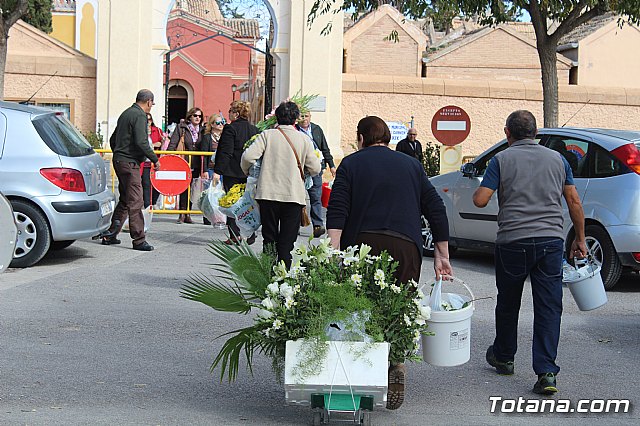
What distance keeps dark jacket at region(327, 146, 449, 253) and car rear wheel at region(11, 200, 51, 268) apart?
6117 millimetres

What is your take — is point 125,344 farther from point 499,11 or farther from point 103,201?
point 499,11

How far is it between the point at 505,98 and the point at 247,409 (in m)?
23.1

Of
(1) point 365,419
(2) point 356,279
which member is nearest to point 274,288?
(2) point 356,279

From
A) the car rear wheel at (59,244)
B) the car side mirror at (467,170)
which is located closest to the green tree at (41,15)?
the car rear wheel at (59,244)

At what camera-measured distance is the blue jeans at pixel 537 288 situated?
6828 millimetres

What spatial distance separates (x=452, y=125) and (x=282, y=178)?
12226mm

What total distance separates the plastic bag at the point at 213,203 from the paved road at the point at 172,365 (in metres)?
2.56

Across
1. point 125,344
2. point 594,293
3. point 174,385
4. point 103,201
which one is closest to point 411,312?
point 174,385

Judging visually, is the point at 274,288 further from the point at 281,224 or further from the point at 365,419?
the point at 281,224

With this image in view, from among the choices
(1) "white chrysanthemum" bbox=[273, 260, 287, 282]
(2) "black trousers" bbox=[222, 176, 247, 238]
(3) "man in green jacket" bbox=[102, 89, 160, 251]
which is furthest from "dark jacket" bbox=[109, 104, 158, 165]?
(1) "white chrysanthemum" bbox=[273, 260, 287, 282]

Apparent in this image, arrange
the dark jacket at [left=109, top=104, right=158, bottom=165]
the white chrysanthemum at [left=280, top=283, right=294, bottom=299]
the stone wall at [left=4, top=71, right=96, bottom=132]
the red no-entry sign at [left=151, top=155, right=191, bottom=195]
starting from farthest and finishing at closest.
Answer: the stone wall at [left=4, top=71, right=96, bottom=132]
the red no-entry sign at [left=151, top=155, right=191, bottom=195]
the dark jacket at [left=109, top=104, right=158, bottom=165]
the white chrysanthemum at [left=280, top=283, right=294, bottom=299]

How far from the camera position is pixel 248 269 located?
6.30 meters

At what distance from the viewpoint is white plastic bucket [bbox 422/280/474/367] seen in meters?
6.11

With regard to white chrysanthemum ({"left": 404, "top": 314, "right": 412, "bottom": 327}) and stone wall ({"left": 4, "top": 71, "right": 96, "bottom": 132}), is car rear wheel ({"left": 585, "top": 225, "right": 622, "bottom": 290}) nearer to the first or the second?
white chrysanthemum ({"left": 404, "top": 314, "right": 412, "bottom": 327})
